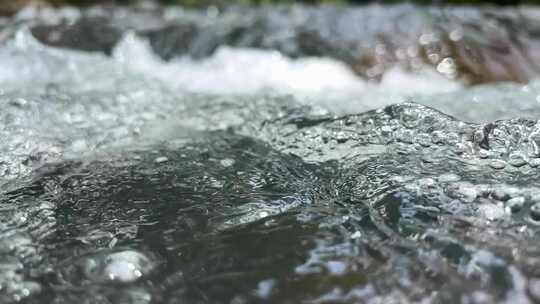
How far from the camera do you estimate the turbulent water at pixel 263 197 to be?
3.33 ft

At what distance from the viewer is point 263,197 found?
4.63 ft

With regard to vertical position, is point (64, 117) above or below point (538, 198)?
below

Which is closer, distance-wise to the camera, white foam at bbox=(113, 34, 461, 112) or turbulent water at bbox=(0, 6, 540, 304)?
turbulent water at bbox=(0, 6, 540, 304)

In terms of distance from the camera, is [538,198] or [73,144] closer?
[538,198]

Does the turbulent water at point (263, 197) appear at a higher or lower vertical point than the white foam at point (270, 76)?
higher

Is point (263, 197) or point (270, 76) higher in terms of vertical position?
point (263, 197)

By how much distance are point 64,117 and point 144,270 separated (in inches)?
54.6

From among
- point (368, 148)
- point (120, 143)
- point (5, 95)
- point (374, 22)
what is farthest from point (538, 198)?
point (374, 22)

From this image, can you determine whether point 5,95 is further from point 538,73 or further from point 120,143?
point 538,73

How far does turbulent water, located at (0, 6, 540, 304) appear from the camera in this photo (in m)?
1.01

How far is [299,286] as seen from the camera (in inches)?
39.3

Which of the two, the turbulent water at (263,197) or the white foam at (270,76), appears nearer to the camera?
the turbulent water at (263,197)

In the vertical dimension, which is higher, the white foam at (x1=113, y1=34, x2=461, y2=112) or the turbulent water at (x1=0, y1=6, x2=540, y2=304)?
the turbulent water at (x1=0, y1=6, x2=540, y2=304)

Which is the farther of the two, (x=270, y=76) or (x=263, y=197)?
(x=270, y=76)
